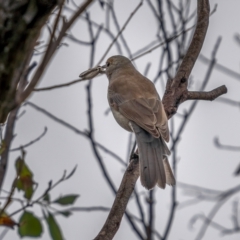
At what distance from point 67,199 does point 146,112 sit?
2.54 metres

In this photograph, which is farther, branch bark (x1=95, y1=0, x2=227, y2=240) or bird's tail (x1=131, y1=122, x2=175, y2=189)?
branch bark (x1=95, y1=0, x2=227, y2=240)

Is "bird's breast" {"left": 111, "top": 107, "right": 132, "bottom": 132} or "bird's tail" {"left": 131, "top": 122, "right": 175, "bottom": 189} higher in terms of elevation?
"bird's breast" {"left": 111, "top": 107, "right": 132, "bottom": 132}

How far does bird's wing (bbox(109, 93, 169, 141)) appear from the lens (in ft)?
15.9

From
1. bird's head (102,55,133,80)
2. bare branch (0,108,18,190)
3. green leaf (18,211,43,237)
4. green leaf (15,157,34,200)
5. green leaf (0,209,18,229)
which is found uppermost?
bird's head (102,55,133,80)

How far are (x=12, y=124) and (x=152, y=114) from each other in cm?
232

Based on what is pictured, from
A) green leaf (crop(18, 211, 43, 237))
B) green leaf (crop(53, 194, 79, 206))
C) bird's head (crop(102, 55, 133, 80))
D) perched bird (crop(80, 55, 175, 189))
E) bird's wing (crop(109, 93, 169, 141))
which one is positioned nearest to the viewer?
green leaf (crop(18, 211, 43, 237))

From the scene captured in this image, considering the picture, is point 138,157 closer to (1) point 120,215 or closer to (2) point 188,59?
(2) point 188,59

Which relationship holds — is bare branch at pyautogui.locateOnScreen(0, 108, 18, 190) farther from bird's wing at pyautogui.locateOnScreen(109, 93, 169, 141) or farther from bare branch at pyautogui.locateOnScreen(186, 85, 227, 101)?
bird's wing at pyautogui.locateOnScreen(109, 93, 169, 141)

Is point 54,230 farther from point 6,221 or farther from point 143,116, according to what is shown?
point 143,116

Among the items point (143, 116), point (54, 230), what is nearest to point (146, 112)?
point (143, 116)

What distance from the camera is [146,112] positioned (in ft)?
17.0

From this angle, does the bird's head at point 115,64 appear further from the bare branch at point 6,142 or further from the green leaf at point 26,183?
the green leaf at point 26,183

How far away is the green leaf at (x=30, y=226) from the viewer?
8.03ft

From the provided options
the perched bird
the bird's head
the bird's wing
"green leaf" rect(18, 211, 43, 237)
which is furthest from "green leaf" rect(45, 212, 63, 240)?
the bird's head
